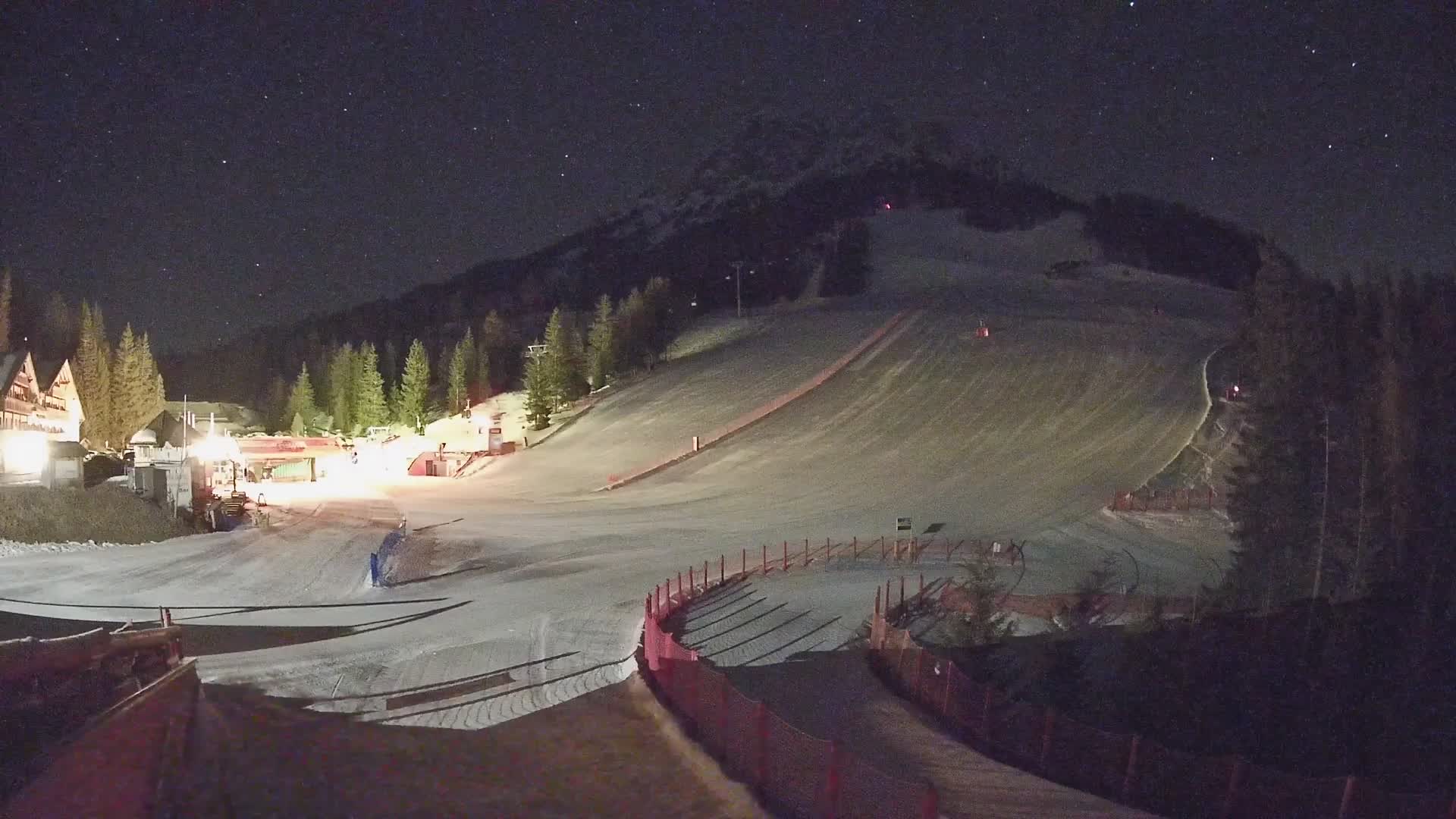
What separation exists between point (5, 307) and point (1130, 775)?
9983cm

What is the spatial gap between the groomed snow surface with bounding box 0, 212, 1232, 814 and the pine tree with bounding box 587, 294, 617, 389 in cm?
513

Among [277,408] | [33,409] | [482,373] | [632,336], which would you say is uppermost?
[632,336]

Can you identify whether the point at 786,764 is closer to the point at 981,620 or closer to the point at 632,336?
the point at 981,620

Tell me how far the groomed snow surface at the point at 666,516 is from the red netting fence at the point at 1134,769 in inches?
183

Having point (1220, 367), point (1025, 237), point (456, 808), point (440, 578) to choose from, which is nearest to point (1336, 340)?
point (440, 578)

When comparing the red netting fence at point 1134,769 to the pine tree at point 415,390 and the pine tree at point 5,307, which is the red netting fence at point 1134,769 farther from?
the pine tree at point 5,307

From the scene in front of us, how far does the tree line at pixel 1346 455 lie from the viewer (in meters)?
21.6

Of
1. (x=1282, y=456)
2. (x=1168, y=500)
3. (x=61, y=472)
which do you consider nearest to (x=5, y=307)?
(x=61, y=472)

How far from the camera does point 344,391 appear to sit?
350 feet

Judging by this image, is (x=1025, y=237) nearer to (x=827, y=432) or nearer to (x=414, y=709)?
(x=827, y=432)

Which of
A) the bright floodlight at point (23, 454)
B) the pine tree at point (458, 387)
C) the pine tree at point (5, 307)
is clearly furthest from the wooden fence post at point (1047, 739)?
the pine tree at point (5, 307)

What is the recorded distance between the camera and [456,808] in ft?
20.1

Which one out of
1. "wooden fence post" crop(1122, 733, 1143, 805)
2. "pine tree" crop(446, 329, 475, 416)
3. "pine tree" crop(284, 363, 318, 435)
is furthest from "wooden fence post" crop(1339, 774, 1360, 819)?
"pine tree" crop(284, 363, 318, 435)

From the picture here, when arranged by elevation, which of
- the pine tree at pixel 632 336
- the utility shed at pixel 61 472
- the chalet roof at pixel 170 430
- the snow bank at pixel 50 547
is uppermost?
the pine tree at pixel 632 336
